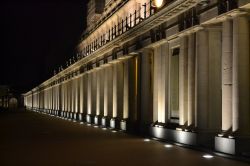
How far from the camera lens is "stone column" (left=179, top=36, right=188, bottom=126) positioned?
1036 inches

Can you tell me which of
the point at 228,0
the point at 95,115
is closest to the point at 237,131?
the point at 228,0

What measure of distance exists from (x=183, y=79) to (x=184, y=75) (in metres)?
0.24

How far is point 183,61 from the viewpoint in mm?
26906

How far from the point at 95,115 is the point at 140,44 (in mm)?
19590

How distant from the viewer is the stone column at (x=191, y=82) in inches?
994

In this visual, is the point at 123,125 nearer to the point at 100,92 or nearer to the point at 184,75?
the point at 100,92

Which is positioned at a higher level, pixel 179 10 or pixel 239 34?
pixel 179 10

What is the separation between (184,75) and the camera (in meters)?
26.8

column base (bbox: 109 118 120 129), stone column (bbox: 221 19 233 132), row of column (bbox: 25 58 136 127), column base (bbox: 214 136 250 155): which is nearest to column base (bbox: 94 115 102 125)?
row of column (bbox: 25 58 136 127)

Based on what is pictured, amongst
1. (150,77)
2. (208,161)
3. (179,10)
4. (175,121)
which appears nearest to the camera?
(208,161)

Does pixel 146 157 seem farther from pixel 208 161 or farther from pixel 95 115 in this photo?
pixel 95 115

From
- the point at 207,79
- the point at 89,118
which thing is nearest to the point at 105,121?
the point at 89,118

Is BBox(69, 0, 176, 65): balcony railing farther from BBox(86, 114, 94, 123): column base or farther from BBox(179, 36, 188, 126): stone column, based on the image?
BBox(86, 114, 94, 123): column base

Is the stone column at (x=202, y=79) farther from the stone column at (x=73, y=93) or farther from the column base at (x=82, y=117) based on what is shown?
the stone column at (x=73, y=93)
